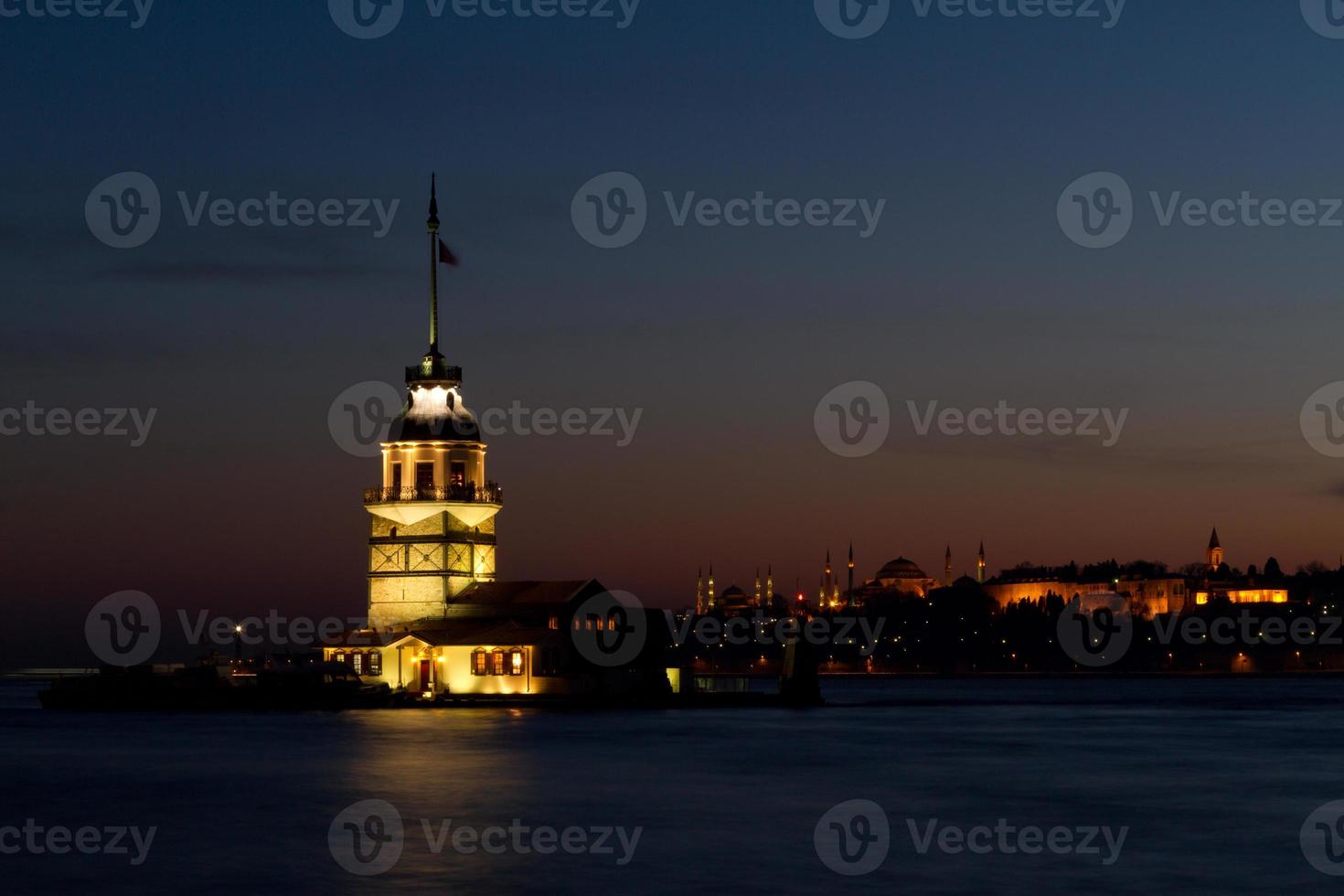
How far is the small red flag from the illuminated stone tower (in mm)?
5320

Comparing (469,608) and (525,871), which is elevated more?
(469,608)

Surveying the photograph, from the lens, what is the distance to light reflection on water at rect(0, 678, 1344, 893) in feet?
128

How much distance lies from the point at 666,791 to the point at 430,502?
134 feet

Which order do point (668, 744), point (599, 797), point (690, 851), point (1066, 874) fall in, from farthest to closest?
point (668, 744) → point (599, 797) → point (690, 851) → point (1066, 874)

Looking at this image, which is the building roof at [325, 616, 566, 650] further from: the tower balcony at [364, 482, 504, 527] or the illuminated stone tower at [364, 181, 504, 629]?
the tower balcony at [364, 482, 504, 527]

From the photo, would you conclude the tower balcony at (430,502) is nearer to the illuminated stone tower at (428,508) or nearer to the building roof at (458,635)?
the illuminated stone tower at (428,508)

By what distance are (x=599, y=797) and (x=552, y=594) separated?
127 feet

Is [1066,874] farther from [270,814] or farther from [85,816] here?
[85,816]

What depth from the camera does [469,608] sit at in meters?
95.0

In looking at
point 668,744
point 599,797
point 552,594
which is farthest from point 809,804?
point 552,594

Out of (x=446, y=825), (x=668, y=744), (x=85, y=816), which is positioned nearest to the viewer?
(x=446, y=825)

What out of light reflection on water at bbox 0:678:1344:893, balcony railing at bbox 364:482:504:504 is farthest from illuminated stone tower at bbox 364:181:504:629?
light reflection on water at bbox 0:678:1344:893

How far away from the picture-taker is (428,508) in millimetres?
95250

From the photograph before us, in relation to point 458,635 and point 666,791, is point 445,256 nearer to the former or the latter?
point 458,635
